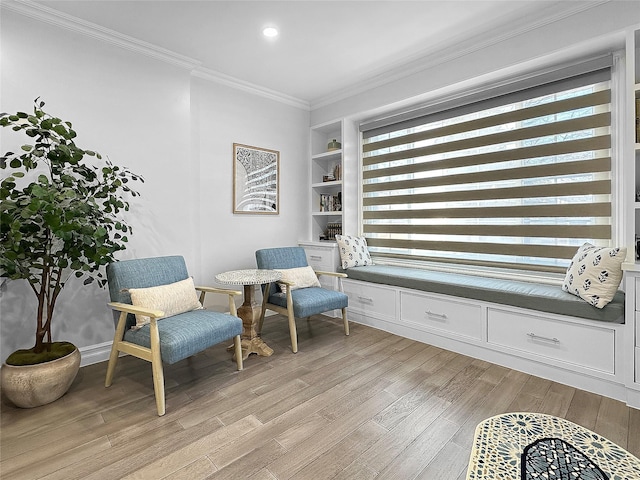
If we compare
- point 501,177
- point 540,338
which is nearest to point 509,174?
point 501,177

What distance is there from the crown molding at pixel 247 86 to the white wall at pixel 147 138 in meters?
0.07

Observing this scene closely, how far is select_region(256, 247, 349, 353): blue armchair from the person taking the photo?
3033 millimetres

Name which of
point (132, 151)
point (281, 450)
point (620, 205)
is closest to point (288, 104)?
point (132, 151)

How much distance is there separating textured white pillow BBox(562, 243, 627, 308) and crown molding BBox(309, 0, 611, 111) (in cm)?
178

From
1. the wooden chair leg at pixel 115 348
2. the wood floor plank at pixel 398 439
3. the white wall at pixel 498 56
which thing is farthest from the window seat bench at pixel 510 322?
the wooden chair leg at pixel 115 348

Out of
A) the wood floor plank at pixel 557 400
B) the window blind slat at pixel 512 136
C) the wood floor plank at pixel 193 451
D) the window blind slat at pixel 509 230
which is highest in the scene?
the window blind slat at pixel 512 136

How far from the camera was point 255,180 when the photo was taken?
160 inches

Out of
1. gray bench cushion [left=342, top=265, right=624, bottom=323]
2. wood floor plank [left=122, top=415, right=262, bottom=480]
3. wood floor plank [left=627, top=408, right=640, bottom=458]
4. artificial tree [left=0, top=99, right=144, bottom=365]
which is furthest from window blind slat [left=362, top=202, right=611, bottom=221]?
artificial tree [left=0, top=99, right=144, bottom=365]

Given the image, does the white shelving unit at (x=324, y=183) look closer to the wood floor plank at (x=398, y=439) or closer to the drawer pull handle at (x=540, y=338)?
the drawer pull handle at (x=540, y=338)

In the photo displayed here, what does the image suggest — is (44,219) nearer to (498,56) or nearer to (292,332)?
(292,332)

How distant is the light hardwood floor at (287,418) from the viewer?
1.61 metres

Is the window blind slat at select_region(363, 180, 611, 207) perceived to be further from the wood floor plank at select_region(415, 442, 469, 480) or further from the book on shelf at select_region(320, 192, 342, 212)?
the wood floor plank at select_region(415, 442, 469, 480)

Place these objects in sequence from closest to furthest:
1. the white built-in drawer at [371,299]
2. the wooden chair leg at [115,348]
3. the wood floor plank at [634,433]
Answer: the wood floor plank at [634,433], the wooden chair leg at [115,348], the white built-in drawer at [371,299]

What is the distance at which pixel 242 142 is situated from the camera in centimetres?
394
